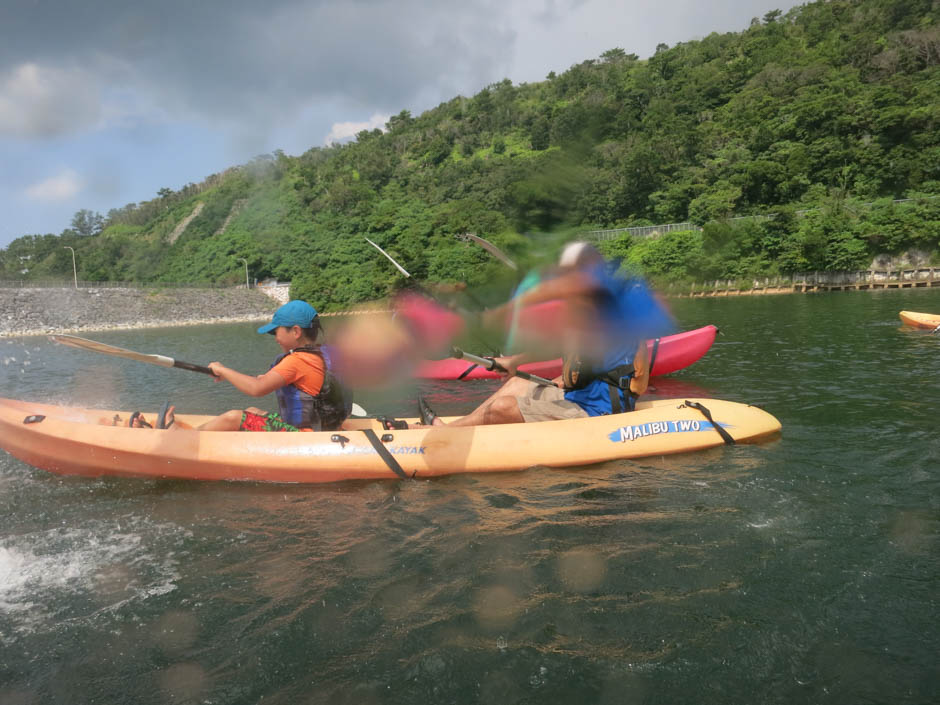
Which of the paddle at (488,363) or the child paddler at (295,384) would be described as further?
the paddle at (488,363)

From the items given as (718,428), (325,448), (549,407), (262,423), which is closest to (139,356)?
(262,423)

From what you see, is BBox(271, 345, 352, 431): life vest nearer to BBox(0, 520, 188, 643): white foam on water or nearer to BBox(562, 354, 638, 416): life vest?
BBox(0, 520, 188, 643): white foam on water

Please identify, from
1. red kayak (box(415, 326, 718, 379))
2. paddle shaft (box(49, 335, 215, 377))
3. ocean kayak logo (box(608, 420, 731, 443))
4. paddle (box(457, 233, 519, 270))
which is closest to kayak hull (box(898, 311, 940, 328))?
red kayak (box(415, 326, 718, 379))

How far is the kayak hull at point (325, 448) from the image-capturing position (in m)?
5.54

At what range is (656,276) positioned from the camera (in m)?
4.54

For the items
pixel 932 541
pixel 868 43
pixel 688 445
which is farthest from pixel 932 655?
pixel 868 43

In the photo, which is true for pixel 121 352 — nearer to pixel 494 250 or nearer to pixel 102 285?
pixel 494 250

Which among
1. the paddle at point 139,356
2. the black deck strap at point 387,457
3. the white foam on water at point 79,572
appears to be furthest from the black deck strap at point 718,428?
the white foam on water at point 79,572

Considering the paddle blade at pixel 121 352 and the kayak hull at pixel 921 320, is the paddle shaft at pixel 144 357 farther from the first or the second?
the kayak hull at pixel 921 320

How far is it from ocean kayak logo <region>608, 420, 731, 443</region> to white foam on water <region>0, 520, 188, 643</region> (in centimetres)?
413

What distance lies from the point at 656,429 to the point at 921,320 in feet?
41.4

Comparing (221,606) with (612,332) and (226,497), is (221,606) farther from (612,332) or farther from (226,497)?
(612,332)

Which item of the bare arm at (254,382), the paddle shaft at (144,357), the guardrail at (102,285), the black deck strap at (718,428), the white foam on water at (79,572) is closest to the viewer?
the white foam on water at (79,572)

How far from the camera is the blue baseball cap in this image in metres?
5.23
